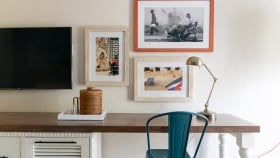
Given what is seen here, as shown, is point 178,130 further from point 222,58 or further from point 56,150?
point 222,58

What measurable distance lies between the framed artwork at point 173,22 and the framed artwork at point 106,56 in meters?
0.16

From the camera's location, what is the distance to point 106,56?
2.52m

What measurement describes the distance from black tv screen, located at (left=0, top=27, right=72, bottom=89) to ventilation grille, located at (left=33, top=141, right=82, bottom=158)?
0.63 meters

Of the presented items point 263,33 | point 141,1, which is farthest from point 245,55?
point 141,1

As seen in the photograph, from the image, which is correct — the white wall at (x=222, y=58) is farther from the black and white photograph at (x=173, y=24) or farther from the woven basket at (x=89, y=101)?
the woven basket at (x=89, y=101)

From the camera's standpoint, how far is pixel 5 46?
249 cm

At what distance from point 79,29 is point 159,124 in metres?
1.13

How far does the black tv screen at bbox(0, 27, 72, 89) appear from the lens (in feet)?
8.08

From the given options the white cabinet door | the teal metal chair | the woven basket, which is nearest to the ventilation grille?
the white cabinet door

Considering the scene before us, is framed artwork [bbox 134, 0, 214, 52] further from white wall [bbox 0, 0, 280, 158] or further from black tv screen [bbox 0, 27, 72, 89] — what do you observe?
black tv screen [bbox 0, 27, 72, 89]

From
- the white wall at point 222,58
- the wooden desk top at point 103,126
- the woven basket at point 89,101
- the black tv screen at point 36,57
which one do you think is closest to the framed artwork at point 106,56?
the white wall at point 222,58

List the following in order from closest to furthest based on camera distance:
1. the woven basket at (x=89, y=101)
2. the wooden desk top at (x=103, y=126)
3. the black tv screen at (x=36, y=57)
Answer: the wooden desk top at (x=103, y=126) → the woven basket at (x=89, y=101) → the black tv screen at (x=36, y=57)

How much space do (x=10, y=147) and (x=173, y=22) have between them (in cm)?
158

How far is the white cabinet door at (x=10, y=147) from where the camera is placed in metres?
1.96
